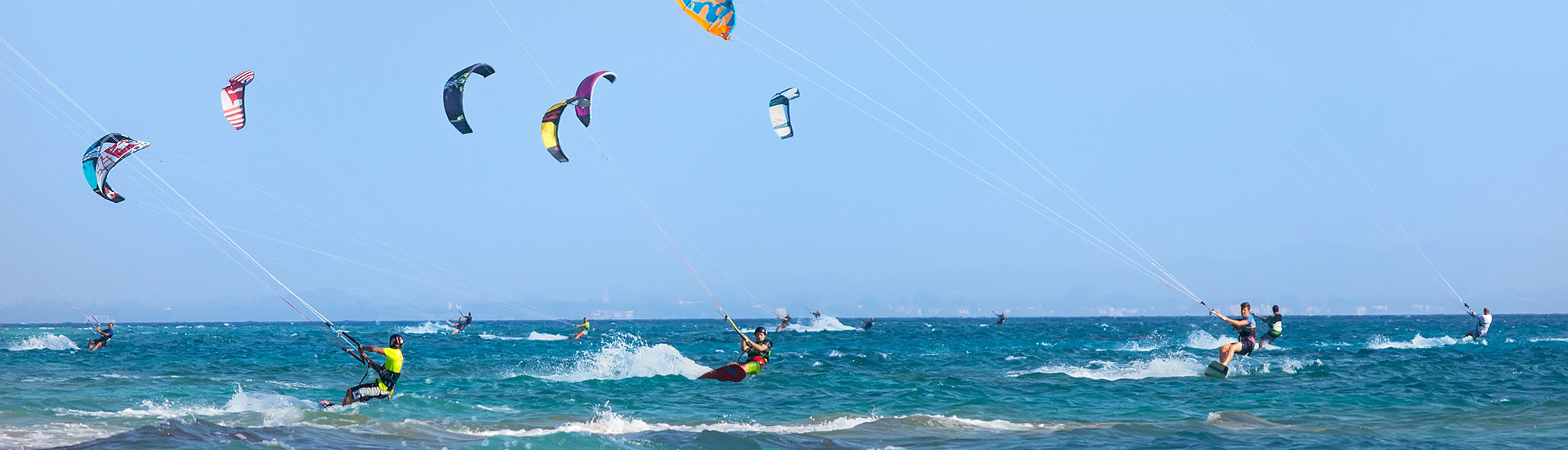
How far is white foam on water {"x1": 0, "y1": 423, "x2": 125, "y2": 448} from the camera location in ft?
43.2

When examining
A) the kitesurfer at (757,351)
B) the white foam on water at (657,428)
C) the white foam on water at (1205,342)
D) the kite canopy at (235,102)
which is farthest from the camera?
the white foam on water at (1205,342)

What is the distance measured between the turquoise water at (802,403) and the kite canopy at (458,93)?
5664 millimetres

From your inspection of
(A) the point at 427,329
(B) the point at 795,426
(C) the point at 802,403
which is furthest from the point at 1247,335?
(A) the point at 427,329

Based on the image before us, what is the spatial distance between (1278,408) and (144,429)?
18.5m

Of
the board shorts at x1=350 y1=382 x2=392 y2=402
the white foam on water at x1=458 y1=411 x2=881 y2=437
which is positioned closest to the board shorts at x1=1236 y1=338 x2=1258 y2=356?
the white foam on water at x1=458 y1=411 x2=881 y2=437

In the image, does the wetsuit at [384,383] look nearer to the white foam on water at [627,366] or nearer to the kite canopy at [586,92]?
the kite canopy at [586,92]

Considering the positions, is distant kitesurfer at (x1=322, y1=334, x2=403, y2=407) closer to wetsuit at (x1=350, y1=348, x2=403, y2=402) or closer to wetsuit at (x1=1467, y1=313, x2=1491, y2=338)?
wetsuit at (x1=350, y1=348, x2=403, y2=402)

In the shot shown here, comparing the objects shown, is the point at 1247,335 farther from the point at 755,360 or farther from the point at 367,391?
the point at 367,391

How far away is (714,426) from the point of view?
16.3 metres

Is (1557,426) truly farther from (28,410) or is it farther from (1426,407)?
(28,410)

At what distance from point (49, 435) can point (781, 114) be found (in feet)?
45.8

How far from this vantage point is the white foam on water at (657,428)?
1527 centimetres

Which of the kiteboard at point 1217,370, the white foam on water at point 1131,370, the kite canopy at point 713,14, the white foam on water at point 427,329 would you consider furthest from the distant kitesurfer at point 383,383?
the white foam on water at point 427,329

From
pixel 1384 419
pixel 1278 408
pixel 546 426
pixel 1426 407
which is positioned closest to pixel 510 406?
pixel 546 426
